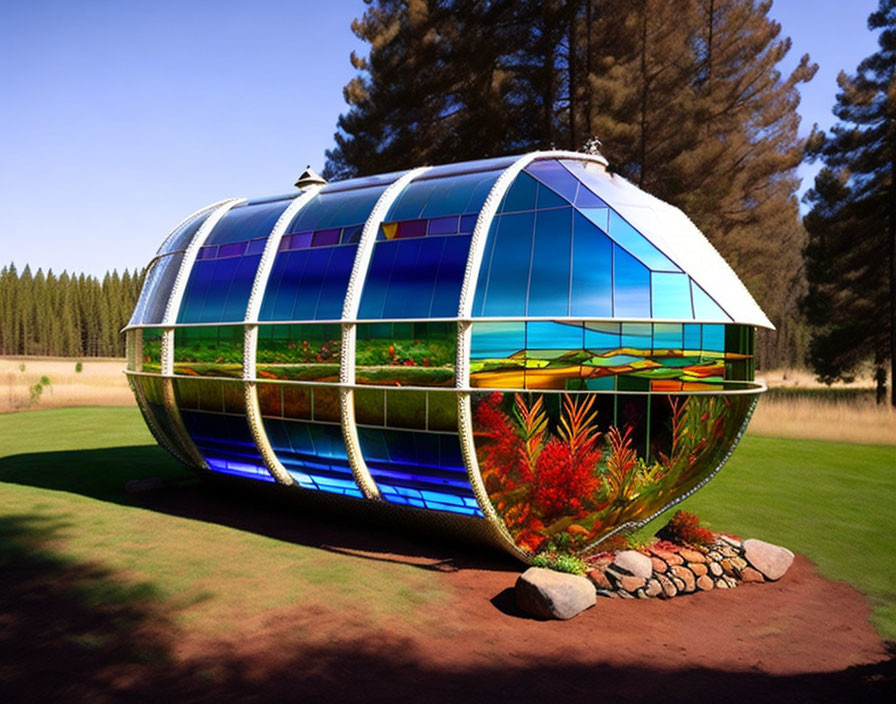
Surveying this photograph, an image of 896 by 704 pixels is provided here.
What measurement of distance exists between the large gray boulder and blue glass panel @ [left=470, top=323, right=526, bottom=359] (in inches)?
108

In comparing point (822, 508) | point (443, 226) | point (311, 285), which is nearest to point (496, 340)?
point (443, 226)

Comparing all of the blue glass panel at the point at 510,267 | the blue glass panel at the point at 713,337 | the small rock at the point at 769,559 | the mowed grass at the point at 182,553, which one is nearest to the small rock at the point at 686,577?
the small rock at the point at 769,559

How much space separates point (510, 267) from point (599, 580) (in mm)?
4347

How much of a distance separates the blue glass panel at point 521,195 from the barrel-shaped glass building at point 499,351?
28mm

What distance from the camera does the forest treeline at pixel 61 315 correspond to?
110 m

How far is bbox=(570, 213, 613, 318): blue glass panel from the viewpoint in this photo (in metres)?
9.20

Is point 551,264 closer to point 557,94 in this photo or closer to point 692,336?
point 692,336

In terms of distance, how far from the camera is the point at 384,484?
10594 mm

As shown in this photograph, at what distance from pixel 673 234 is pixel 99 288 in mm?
118735

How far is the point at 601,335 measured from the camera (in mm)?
9211

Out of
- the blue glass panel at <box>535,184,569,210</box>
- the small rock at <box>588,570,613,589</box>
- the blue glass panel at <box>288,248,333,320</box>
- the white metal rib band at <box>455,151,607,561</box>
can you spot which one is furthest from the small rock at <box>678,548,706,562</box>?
the blue glass panel at <box>288,248,333,320</box>

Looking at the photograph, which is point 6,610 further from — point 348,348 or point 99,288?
point 99,288

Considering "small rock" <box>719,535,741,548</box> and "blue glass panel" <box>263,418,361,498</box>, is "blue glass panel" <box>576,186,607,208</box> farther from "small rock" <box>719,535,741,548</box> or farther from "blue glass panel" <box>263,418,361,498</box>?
"small rock" <box>719,535,741,548</box>

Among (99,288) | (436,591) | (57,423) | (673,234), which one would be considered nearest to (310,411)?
(436,591)
